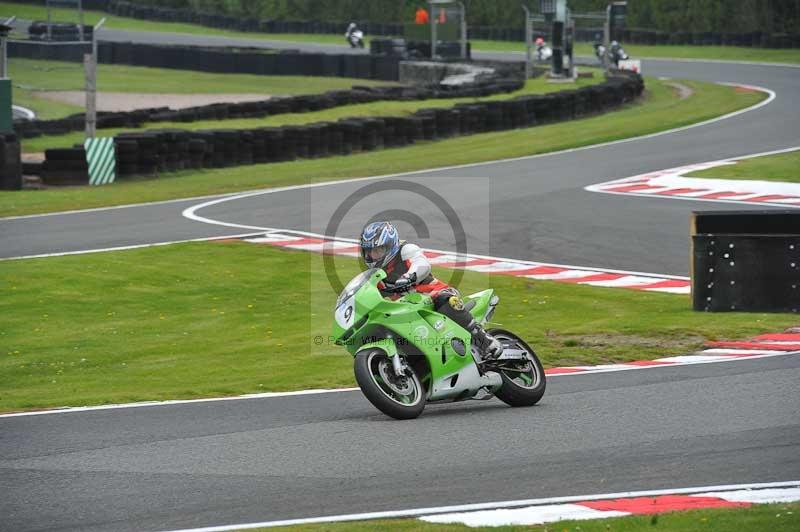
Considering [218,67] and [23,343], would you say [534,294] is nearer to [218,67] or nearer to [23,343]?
[23,343]

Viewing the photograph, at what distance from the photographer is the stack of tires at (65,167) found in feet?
93.6

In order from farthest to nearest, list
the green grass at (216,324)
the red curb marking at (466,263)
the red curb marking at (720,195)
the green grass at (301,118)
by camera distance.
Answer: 1. the green grass at (301,118)
2. the red curb marking at (720,195)
3. the red curb marking at (466,263)
4. the green grass at (216,324)

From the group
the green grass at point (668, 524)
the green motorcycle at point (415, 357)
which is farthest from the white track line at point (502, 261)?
the green grass at point (668, 524)

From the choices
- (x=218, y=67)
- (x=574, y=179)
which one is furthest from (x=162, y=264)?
(x=218, y=67)

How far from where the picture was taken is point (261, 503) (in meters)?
7.75

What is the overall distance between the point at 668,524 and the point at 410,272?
3605 mm

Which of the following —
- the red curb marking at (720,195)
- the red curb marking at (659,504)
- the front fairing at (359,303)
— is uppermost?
the front fairing at (359,303)

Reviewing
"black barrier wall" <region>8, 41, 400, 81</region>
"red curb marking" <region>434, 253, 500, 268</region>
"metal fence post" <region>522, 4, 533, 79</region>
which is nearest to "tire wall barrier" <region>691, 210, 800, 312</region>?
"red curb marking" <region>434, 253, 500, 268</region>

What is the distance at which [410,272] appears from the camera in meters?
10.1

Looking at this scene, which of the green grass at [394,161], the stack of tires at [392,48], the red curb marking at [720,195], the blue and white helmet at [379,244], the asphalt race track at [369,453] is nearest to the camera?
the asphalt race track at [369,453]

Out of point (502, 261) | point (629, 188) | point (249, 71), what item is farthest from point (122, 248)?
point (249, 71)

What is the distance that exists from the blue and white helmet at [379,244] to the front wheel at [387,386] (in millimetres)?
700

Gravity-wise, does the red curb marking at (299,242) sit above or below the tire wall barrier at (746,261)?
below

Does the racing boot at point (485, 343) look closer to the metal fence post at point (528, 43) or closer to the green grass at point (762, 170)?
the green grass at point (762, 170)
